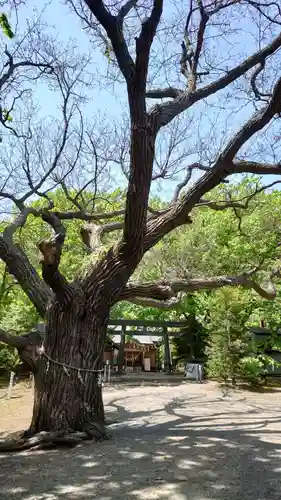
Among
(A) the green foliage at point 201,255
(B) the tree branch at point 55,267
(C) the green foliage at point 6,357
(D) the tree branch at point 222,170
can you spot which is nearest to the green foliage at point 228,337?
(A) the green foliage at point 201,255

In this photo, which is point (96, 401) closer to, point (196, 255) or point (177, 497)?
point (177, 497)

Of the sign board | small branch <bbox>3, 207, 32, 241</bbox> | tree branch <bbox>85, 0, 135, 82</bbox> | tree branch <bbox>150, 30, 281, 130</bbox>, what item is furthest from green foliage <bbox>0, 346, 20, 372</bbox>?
tree branch <bbox>85, 0, 135, 82</bbox>

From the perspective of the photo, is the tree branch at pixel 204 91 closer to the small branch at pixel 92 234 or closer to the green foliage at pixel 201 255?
the small branch at pixel 92 234

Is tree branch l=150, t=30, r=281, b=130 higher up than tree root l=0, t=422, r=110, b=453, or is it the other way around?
tree branch l=150, t=30, r=281, b=130

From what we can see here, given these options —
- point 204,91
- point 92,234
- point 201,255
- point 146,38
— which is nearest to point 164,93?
point 204,91

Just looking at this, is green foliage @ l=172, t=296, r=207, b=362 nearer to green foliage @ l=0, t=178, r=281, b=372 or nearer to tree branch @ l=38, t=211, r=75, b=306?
green foliage @ l=0, t=178, r=281, b=372

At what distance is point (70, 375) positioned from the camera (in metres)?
5.48

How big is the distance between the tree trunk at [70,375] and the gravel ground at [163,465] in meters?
0.50

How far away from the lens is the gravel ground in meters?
3.16

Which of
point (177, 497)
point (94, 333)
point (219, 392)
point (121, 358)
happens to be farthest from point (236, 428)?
point (121, 358)

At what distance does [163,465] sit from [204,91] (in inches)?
183

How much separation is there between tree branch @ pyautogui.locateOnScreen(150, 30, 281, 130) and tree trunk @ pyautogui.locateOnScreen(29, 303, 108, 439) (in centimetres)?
276

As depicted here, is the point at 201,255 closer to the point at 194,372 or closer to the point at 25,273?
the point at 194,372

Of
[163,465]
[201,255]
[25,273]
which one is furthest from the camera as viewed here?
[201,255]
